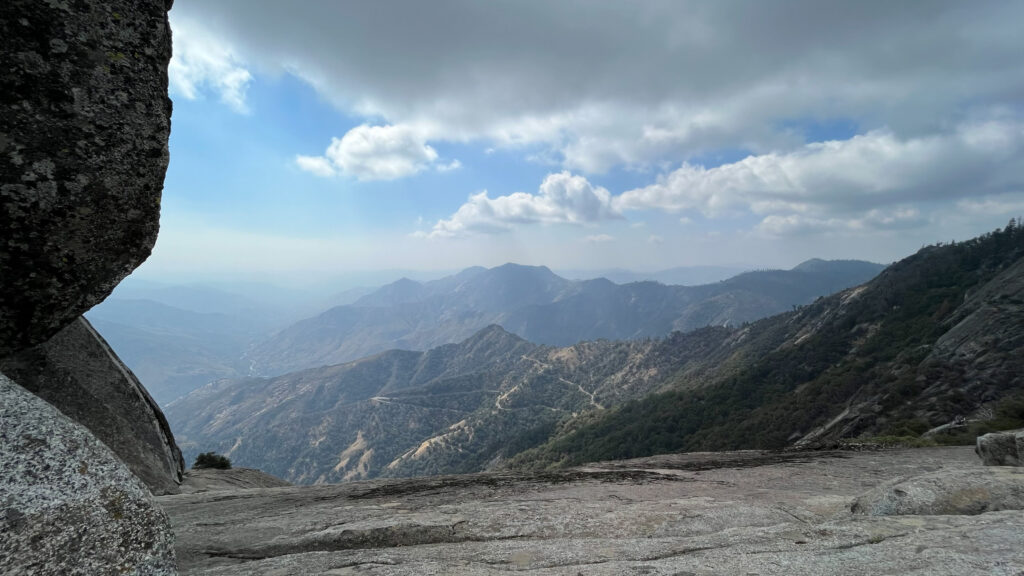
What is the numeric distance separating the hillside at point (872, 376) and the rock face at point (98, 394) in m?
42.7

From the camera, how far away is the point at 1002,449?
1245 cm

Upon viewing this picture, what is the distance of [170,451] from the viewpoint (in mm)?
21188

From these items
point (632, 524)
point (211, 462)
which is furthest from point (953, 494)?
point (211, 462)

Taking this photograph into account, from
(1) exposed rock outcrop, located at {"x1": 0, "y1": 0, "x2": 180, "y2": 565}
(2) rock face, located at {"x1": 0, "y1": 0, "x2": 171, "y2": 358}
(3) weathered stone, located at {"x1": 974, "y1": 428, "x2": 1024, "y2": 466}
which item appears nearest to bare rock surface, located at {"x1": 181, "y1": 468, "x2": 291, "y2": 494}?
(2) rock face, located at {"x1": 0, "y1": 0, "x2": 171, "y2": 358}

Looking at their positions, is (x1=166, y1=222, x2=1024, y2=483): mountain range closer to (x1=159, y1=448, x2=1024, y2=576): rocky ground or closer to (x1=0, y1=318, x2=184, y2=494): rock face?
(x1=159, y1=448, x2=1024, y2=576): rocky ground

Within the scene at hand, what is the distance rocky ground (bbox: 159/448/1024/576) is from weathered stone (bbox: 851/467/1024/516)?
30mm

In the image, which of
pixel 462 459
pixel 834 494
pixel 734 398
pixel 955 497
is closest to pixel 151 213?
pixel 955 497

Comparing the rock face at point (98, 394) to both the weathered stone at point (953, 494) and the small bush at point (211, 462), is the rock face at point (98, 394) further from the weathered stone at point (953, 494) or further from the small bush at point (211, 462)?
the weathered stone at point (953, 494)

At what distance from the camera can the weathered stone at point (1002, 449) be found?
1195cm

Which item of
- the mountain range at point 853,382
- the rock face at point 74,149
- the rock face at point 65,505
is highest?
the rock face at point 74,149

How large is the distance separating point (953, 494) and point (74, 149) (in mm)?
18447

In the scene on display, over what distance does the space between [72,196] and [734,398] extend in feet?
444

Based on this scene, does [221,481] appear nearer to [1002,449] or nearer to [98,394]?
[98,394]

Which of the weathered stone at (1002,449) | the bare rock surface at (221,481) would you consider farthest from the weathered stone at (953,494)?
the bare rock surface at (221,481)
